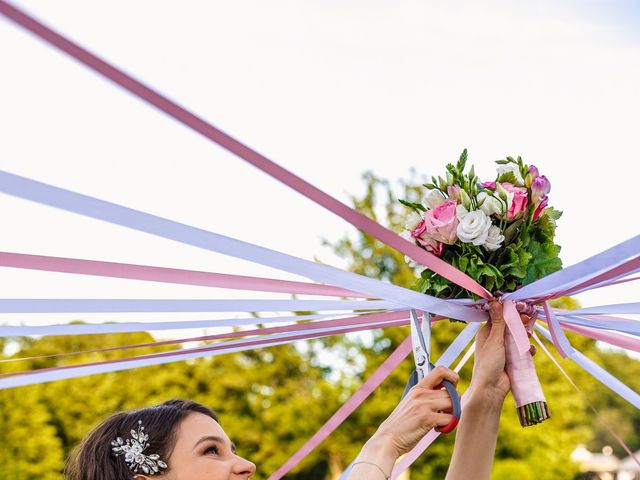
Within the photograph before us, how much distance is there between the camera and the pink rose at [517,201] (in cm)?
303

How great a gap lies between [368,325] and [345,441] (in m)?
17.3

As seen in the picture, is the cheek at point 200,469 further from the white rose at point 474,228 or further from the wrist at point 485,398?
the white rose at point 474,228

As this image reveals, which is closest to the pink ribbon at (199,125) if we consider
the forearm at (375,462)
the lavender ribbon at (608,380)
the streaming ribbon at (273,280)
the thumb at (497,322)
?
the streaming ribbon at (273,280)

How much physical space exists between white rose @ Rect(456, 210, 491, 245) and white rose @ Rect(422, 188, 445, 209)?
212 millimetres

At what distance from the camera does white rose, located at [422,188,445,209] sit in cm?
321

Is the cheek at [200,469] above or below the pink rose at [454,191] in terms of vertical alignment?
below

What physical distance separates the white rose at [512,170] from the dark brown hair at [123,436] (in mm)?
1631

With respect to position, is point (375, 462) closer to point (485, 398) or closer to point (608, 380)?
point (485, 398)

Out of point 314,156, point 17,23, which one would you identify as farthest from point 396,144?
point 17,23

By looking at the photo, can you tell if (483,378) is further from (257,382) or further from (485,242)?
(257,382)

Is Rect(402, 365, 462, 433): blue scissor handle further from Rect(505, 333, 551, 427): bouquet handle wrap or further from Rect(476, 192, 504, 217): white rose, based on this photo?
Rect(476, 192, 504, 217): white rose

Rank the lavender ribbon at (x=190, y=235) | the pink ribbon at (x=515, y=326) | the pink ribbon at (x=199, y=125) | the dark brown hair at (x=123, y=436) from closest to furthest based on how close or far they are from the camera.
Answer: the pink ribbon at (x=199, y=125) < the lavender ribbon at (x=190, y=235) < the pink ribbon at (x=515, y=326) < the dark brown hair at (x=123, y=436)

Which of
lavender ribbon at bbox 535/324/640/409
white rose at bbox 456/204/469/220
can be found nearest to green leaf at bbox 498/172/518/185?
white rose at bbox 456/204/469/220

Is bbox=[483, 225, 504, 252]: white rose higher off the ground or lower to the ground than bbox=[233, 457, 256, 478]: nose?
higher
